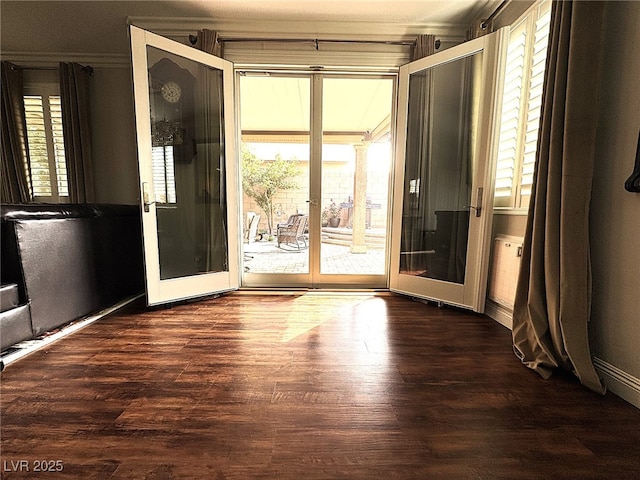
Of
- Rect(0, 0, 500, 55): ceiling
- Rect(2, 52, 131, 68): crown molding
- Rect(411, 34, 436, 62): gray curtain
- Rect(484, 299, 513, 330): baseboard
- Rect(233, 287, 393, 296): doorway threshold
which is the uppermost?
Rect(0, 0, 500, 55): ceiling

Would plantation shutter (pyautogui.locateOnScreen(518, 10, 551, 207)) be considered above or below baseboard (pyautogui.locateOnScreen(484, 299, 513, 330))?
above

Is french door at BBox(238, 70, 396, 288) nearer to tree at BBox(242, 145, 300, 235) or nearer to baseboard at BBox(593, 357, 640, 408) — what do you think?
tree at BBox(242, 145, 300, 235)

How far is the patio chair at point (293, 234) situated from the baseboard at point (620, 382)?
3321mm

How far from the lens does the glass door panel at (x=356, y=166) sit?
322cm

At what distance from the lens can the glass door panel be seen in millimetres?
3225

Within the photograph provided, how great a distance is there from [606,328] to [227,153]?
297 cm

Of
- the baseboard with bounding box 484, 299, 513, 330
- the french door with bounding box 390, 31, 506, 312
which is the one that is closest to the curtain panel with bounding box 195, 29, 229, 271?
the french door with bounding box 390, 31, 506, 312

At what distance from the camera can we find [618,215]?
1387 mm

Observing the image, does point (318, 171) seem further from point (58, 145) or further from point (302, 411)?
point (58, 145)

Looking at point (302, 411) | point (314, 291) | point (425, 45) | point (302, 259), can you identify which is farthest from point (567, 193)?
point (302, 259)

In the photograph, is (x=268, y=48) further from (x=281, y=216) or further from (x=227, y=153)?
(x=281, y=216)

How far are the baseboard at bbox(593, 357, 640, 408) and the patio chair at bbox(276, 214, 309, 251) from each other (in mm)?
3321

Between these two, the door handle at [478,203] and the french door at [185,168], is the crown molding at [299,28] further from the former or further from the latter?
the door handle at [478,203]

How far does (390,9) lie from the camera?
2.55 m
